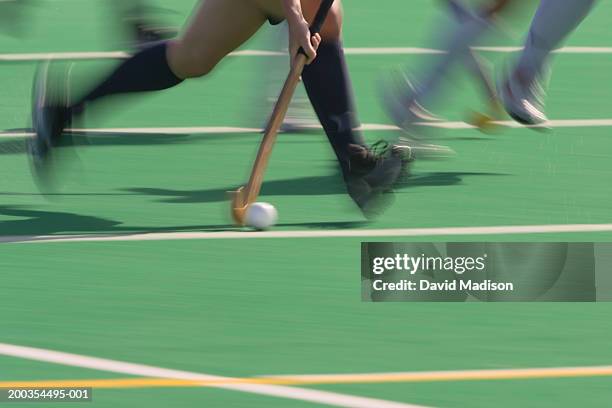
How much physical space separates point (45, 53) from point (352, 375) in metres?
8.20

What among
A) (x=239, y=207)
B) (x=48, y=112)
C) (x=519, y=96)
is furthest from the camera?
(x=519, y=96)

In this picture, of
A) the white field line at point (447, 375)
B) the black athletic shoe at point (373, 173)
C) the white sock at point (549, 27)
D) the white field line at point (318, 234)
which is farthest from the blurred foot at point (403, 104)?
the white field line at point (447, 375)

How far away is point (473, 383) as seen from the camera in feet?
20.6

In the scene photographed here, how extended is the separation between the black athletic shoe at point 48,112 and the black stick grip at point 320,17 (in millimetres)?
1240

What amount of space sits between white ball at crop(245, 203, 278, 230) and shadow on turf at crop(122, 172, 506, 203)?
735mm

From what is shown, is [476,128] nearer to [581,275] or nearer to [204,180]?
[204,180]

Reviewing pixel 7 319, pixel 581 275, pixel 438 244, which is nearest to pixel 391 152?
pixel 438 244

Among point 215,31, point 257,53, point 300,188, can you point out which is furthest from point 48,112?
point 257,53

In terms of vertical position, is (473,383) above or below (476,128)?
below

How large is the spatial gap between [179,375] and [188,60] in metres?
2.94

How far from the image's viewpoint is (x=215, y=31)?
8867 millimetres

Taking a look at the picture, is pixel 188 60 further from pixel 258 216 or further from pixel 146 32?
pixel 146 32

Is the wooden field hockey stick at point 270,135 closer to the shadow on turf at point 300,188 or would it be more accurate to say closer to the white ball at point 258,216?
the white ball at point 258,216

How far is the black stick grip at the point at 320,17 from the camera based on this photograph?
Result: 8.59 meters
